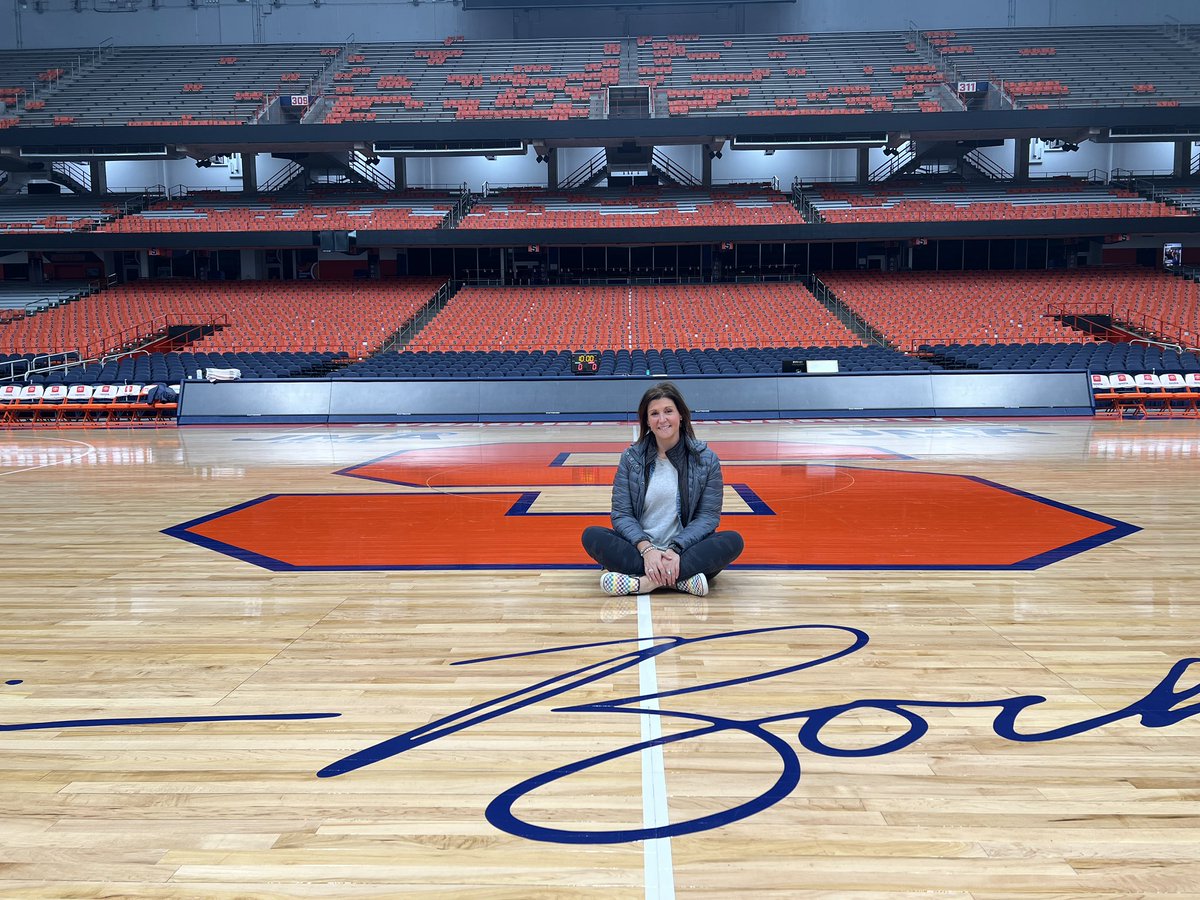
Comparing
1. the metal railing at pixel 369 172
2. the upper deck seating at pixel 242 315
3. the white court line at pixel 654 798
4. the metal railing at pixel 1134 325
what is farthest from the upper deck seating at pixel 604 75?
the white court line at pixel 654 798

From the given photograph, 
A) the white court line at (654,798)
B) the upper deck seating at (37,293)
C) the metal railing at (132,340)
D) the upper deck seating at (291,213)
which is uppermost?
the upper deck seating at (291,213)

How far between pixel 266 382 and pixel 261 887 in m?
17.3

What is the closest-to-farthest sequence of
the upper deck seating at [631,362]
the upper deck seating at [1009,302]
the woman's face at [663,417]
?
1. the woman's face at [663,417]
2. the upper deck seating at [631,362]
3. the upper deck seating at [1009,302]

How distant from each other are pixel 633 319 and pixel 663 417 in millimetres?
23172

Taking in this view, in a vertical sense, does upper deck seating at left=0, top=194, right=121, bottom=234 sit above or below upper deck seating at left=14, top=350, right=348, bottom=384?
above

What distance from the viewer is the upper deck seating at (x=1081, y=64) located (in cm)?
3475

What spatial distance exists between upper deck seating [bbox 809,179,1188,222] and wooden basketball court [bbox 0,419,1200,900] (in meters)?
26.4

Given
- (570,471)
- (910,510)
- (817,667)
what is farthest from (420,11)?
(817,667)

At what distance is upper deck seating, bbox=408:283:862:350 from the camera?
84.2 ft

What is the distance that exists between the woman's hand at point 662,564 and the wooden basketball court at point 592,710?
194mm

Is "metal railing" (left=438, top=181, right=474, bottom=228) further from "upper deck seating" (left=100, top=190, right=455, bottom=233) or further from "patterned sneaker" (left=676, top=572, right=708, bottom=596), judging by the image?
"patterned sneaker" (left=676, top=572, right=708, bottom=596)

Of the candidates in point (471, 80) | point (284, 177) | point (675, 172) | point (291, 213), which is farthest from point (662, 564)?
point (284, 177)

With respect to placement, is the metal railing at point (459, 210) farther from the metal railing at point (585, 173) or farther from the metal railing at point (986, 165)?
the metal railing at point (986, 165)

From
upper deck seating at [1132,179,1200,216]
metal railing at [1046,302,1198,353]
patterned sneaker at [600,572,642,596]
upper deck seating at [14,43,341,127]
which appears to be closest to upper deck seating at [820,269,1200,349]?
metal railing at [1046,302,1198,353]
